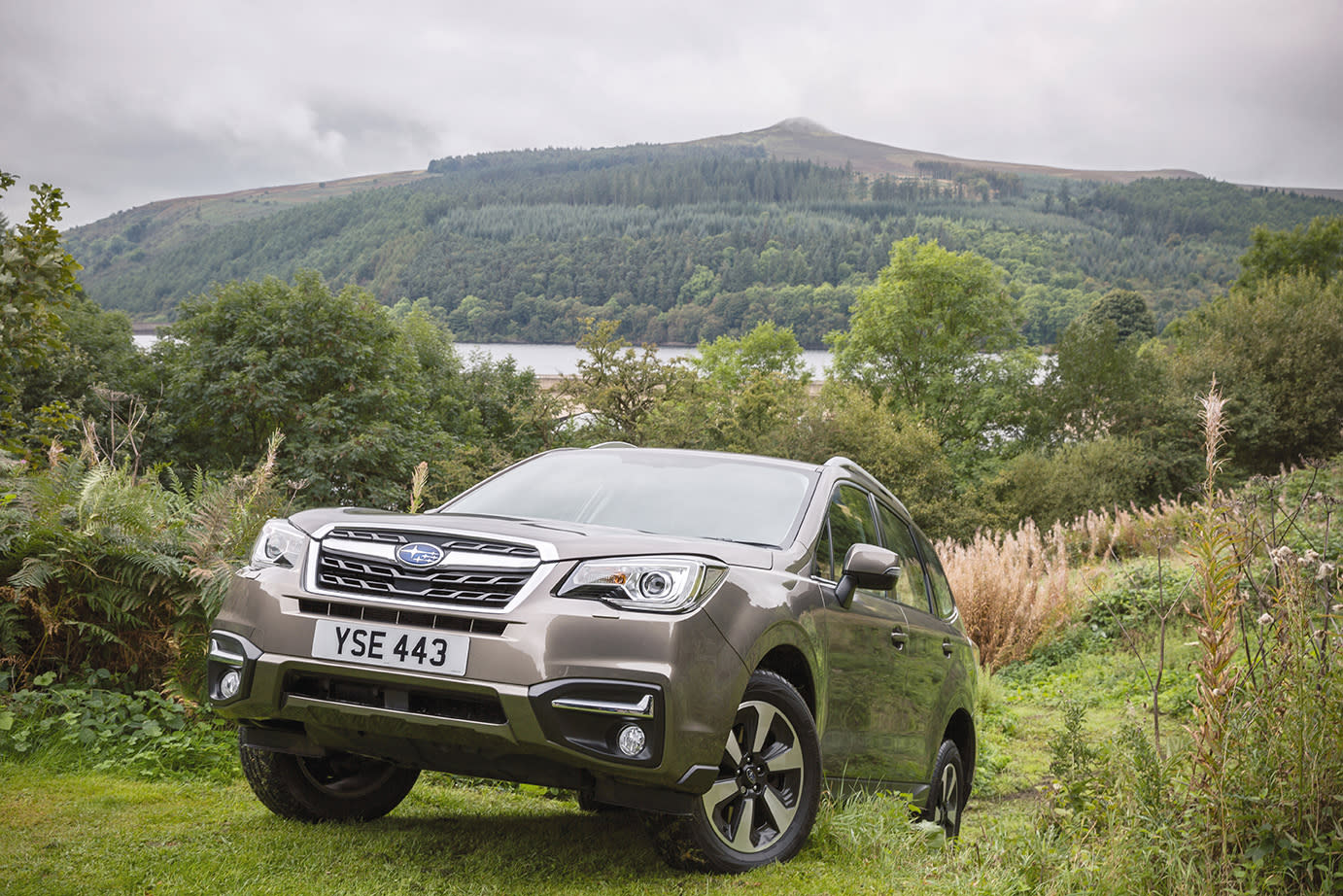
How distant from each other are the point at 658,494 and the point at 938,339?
Answer: 63056mm

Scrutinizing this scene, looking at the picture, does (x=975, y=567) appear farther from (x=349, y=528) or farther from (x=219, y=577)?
(x=349, y=528)

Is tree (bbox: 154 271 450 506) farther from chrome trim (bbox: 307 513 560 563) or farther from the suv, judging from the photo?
chrome trim (bbox: 307 513 560 563)

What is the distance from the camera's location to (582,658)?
3211mm

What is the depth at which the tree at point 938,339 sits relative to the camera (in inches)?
2514

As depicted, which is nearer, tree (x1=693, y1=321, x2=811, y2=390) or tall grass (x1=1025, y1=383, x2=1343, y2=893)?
tall grass (x1=1025, y1=383, x2=1343, y2=893)

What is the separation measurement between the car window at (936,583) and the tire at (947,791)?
71cm

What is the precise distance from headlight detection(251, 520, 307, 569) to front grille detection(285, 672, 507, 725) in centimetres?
41

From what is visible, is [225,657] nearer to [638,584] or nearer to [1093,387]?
[638,584]

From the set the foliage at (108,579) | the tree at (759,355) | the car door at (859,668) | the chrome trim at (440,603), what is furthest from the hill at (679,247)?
the chrome trim at (440,603)

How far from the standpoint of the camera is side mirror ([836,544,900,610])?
13.4 feet

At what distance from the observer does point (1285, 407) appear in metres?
45.8

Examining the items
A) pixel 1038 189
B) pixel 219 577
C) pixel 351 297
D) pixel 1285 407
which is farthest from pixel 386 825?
pixel 1038 189

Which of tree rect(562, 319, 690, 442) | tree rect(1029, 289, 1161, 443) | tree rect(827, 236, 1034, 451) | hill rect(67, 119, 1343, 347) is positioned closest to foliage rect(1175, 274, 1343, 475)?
tree rect(1029, 289, 1161, 443)

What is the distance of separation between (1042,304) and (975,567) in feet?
316
